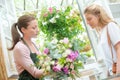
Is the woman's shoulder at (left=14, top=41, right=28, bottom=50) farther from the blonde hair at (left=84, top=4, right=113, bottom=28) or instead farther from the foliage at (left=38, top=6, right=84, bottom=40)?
the blonde hair at (left=84, top=4, right=113, bottom=28)

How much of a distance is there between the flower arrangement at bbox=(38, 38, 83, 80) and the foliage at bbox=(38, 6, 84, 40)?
58 millimetres

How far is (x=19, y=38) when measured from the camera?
108 centimetres

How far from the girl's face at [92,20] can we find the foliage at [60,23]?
0.14 ft

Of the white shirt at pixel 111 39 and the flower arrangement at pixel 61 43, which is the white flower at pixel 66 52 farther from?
the white shirt at pixel 111 39

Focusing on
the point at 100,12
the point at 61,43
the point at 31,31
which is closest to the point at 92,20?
the point at 100,12

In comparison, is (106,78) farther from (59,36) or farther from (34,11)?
(34,11)

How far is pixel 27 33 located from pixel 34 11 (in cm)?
11

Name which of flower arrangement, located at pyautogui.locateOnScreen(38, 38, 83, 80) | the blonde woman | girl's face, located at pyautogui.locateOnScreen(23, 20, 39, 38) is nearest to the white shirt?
the blonde woman

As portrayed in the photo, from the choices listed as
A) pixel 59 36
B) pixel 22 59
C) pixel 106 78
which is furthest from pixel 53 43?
pixel 106 78

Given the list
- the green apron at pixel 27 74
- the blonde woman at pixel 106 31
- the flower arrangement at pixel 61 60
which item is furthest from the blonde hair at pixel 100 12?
the green apron at pixel 27 74

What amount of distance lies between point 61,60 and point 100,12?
0.26 m

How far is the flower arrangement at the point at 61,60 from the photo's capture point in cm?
99

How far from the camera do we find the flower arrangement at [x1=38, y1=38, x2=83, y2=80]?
0.99 metres

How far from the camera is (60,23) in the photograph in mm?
1086
